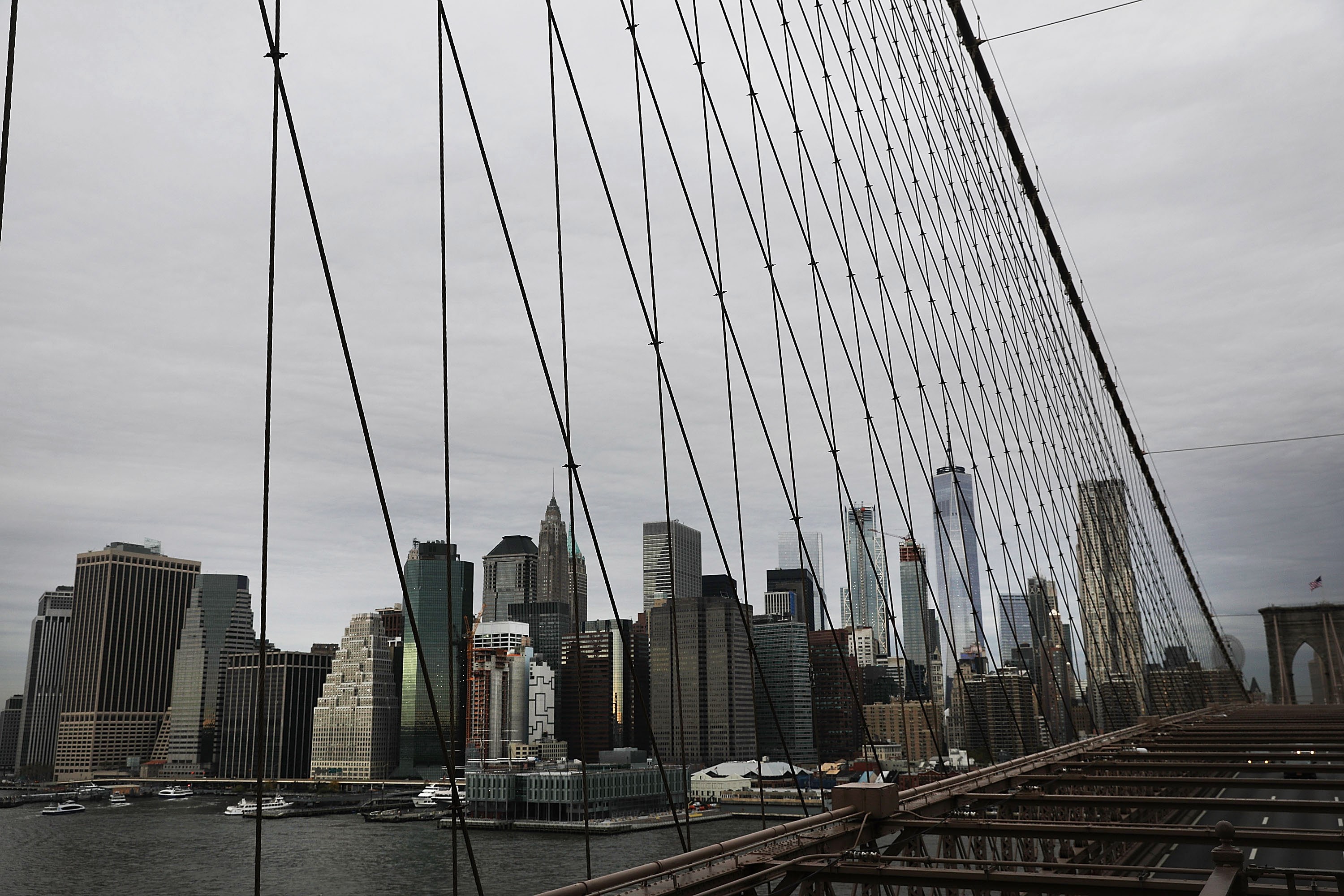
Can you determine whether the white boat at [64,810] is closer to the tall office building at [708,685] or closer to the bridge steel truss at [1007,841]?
the tall office building at [708,685]

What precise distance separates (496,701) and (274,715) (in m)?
24.7

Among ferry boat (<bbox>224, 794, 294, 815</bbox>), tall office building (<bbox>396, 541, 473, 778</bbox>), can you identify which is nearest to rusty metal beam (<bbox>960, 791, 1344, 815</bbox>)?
ferry boat (<bbox>224, 794, 294, 815</bbox>)

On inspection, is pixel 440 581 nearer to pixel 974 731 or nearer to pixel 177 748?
pixel 177 748

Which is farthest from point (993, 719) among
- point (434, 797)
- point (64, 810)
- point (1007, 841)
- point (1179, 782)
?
point (1007, 841)

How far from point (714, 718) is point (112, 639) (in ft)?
233

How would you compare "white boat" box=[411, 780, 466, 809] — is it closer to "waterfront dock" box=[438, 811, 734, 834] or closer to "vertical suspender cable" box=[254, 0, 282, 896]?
"waterfront dock" box=[438, 811, 734, 834]

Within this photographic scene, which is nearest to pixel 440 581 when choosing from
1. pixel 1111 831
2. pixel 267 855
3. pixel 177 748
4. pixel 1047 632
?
pixel 177 748

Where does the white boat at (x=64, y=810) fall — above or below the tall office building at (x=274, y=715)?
below

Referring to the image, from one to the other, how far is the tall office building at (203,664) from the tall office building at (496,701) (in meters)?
27.6

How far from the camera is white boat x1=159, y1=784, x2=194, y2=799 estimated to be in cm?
8962

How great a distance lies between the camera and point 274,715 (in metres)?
110

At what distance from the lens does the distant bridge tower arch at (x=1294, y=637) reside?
70.6 m

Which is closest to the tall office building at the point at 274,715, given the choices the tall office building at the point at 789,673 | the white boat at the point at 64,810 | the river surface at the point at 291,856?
the white boat at the point at 64,810

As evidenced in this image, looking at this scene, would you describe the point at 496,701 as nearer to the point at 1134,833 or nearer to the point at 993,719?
the point at 993,719
